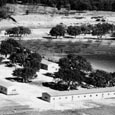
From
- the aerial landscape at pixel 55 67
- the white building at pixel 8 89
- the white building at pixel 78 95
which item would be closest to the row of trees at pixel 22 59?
the aerial landscape at pixel 55 67

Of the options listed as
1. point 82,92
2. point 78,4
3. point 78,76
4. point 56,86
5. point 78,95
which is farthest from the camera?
point 78,4

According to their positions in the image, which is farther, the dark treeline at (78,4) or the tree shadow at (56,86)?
the dark treeline at (78,4)

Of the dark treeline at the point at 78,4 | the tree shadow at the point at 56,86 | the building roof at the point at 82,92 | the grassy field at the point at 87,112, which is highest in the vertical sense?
the dark treeline at the point at 78,4

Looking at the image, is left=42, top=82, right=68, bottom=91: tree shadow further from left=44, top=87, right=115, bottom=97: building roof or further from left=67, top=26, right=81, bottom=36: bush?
left=67, top=26, right=81, bottom=36: bush

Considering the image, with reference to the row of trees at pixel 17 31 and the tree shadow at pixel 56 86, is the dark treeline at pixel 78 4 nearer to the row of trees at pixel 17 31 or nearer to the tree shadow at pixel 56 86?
the row of trees at pixel 17 31

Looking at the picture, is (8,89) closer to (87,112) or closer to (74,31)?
(87,112)

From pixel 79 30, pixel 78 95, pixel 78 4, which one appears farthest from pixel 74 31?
pixel 78 95

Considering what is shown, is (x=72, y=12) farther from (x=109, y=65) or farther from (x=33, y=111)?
(x=33, y=111)
